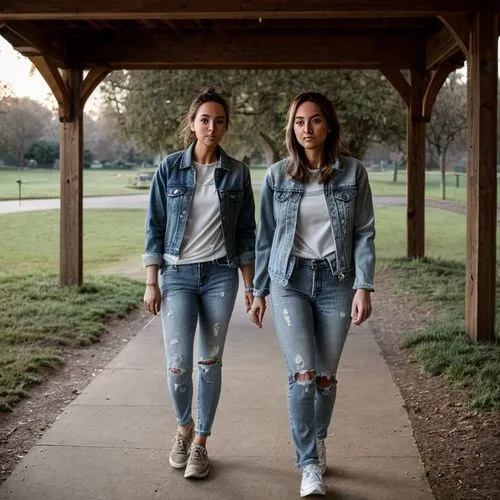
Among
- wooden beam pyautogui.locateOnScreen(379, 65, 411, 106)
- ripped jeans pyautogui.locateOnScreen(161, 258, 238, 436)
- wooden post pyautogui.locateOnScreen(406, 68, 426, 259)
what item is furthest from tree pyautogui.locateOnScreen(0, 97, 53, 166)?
ripped jeans pyautogui.locateOnScreen(161, 258, 238, 436)

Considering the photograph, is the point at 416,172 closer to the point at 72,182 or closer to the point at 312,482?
the point at 72,182

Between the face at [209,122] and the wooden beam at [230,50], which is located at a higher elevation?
the wooden beam at [230,50]

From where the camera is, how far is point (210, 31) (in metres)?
9.25

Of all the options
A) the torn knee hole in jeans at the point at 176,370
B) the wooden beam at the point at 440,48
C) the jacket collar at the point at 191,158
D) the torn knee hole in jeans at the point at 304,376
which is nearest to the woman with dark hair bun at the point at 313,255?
the torn knee hole in jeans at the point at 304,376

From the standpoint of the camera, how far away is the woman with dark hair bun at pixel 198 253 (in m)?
3.55

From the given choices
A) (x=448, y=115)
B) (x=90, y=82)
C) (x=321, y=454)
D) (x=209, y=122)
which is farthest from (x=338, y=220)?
(x=448, y=115)

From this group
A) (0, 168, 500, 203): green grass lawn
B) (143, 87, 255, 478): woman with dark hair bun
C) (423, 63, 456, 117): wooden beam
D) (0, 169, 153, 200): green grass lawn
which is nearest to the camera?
(143, 87, 255, 478): woman with dark hair bun

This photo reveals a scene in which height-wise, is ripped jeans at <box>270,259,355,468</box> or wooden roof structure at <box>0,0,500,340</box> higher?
wooden roof structure at <box>0,0,500,340</box>

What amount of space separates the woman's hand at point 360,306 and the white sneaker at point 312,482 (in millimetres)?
707

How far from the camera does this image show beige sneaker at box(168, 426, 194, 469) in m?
3.75

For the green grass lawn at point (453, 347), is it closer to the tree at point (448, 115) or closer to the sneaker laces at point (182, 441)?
the sneaker laces at point (182, 441)

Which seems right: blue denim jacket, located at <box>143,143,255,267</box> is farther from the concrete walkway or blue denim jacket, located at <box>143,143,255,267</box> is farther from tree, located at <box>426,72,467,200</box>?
tree, located at <box>426,72,467,200</box>

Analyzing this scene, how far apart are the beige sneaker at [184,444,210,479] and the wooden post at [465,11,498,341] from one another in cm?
365

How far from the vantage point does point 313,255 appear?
333cm
